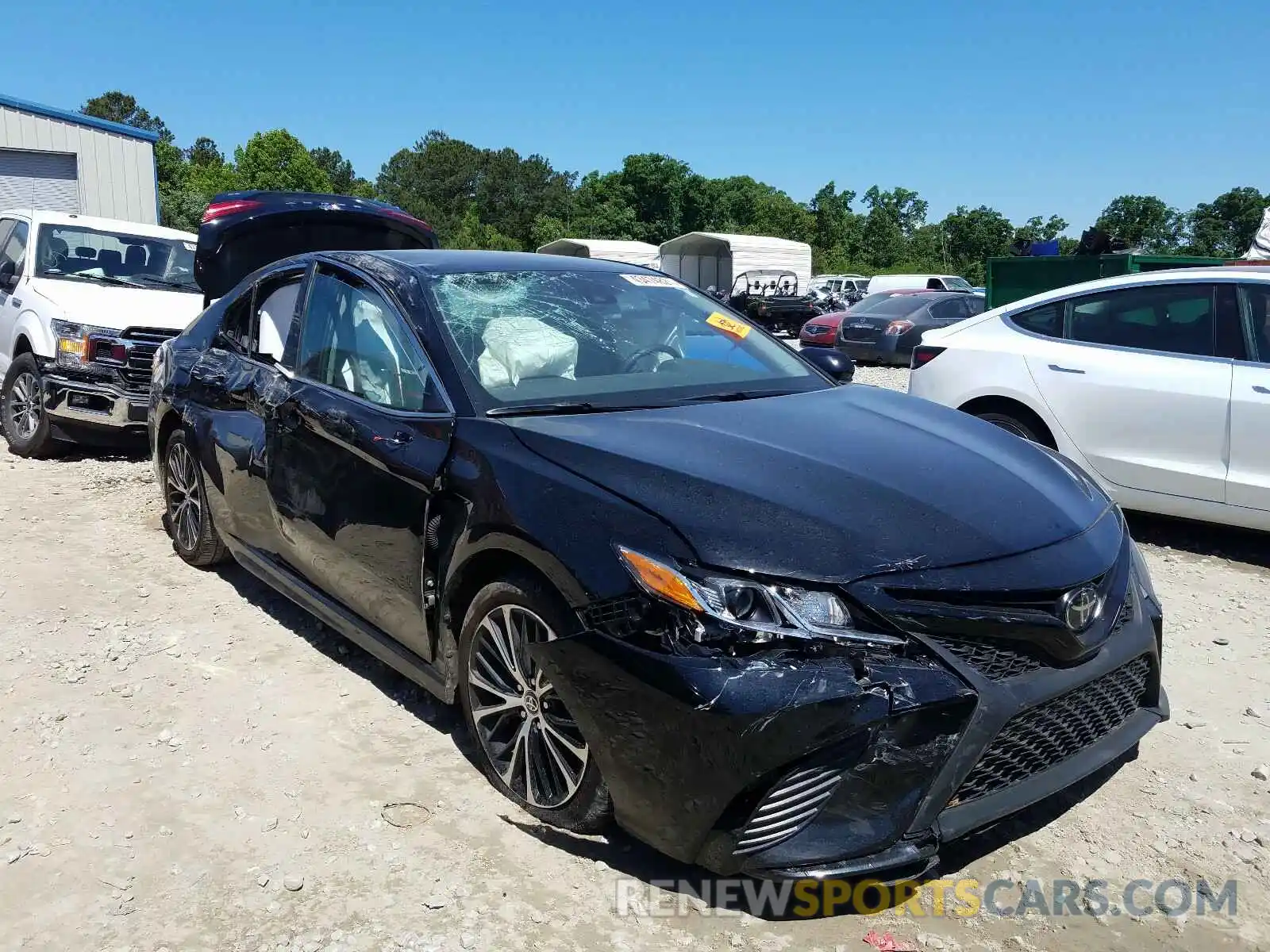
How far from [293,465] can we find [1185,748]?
10.6 ft

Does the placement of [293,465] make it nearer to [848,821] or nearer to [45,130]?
[848,821]

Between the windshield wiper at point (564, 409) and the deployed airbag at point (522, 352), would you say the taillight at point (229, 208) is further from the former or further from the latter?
the windshield wiper at point (564, 409)

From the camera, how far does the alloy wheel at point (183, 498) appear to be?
4.89m

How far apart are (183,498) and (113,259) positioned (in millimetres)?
4234

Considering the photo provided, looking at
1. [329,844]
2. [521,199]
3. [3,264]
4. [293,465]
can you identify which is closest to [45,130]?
[3,264]

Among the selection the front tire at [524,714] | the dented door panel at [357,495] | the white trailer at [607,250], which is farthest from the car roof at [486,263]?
the white trailer at [607,250]

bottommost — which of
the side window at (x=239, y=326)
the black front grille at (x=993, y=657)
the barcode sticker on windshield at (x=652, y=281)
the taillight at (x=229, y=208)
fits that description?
the black front grille at (x=993, y=657)

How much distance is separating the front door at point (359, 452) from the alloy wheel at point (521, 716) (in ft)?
1.05

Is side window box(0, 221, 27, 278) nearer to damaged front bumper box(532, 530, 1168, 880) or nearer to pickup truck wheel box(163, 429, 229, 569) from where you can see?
pickup truck wheel box(163, 429, 229, 569)

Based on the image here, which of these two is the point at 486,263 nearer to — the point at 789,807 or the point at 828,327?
the point at 789,807

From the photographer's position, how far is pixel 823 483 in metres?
2.64

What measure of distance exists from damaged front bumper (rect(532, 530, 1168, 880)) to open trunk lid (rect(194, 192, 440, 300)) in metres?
4.55

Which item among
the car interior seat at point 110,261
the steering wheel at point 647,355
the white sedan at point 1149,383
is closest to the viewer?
the steering wheel at point 647,355

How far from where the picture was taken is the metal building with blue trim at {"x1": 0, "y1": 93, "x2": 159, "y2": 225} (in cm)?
1838
